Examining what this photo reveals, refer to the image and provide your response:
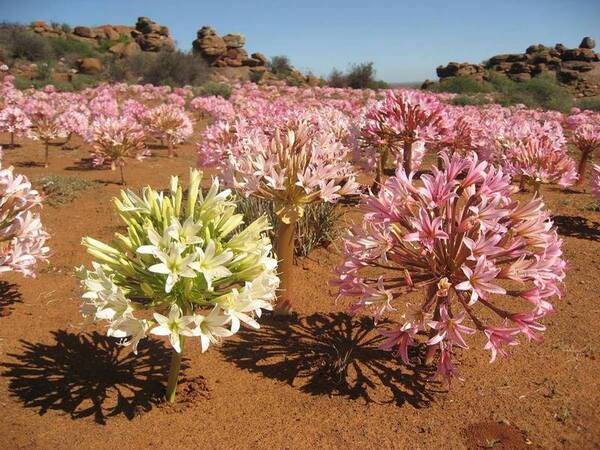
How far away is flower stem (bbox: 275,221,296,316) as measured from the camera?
3684mm

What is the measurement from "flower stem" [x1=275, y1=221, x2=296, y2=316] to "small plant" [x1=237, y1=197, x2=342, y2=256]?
4.20ft

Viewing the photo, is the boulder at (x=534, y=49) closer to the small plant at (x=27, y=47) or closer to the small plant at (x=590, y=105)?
the small plant at (x=590, y=105)

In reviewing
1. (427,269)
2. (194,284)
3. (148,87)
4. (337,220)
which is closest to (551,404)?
(427,269)

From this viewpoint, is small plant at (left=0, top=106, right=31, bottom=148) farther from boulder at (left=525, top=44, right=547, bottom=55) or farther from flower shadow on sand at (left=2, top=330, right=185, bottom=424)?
boulder at (left=525, top=44, right=547, bottom=55)

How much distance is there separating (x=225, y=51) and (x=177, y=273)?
55.2 metres

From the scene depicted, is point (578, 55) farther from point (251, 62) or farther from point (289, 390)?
point (289, 390)

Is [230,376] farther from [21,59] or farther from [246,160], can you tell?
[21,59]

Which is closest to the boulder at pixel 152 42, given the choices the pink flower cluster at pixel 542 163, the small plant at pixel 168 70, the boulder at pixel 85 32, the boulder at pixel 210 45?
the boulder at pixel 210 45

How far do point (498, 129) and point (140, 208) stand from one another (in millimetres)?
5856

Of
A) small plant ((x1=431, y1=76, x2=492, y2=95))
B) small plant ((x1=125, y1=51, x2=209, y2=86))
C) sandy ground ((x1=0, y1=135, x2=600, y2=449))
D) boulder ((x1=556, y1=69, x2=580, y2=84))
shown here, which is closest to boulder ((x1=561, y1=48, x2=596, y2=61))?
boulder ((x1=556, y1=69, x2=580, y2=84))

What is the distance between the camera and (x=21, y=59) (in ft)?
123

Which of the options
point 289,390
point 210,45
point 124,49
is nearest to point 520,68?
point 210,45

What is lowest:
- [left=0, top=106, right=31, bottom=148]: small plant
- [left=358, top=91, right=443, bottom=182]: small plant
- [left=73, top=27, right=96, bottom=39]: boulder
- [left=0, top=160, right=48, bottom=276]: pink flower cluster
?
[left=0, top=160, right=48, bottom=276]: pink flower cluster

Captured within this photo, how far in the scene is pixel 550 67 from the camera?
51.7 m
